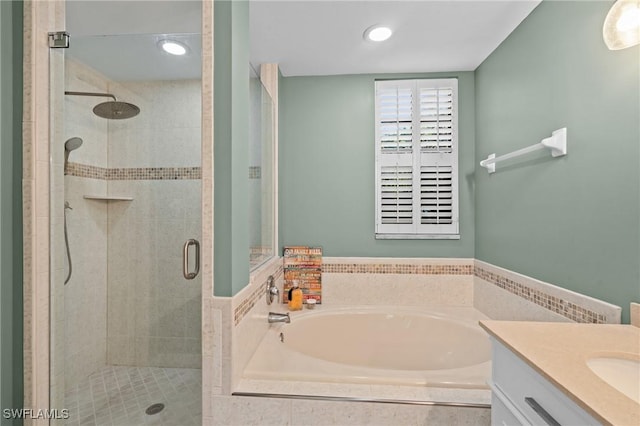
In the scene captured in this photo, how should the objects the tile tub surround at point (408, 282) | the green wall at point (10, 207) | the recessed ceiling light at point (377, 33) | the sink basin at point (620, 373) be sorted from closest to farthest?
1. the sink basin at point (620, 373)
2. the green wall at point (10, 207)
3. the recessed ceiling light at point (377, 33)
4. the tile tub surround at point (408, 282)

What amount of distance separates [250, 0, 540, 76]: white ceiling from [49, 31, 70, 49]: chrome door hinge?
866 mm

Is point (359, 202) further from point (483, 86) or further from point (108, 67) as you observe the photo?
point (108, 67)

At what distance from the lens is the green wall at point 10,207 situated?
1091 millimetres

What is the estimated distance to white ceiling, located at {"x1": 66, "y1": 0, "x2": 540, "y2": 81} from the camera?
1333 millimetres

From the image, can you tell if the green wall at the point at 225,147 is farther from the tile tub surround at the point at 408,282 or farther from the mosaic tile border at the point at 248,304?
the tile tub surround at the point at 408,282

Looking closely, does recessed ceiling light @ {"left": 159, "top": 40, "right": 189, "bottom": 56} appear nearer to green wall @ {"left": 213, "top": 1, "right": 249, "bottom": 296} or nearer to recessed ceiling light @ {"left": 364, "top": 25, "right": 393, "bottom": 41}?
green wall @ {"left": 213, "top": 1, "right": 249, "bottom": 296}

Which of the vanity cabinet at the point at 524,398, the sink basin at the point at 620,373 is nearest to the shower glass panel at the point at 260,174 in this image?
the vanity cabinet at the point at 524,398


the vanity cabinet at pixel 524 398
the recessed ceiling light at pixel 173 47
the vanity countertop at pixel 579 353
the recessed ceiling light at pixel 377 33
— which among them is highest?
the recessed ceiling light at pixel 377 33

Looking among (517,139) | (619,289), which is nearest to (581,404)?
(619,289)

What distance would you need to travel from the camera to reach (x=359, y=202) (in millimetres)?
2471

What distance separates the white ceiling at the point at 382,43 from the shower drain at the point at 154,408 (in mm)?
1973

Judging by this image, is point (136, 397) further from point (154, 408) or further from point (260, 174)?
point (260, 174)

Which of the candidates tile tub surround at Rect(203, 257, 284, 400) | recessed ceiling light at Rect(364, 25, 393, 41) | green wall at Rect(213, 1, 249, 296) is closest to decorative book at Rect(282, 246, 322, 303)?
tile tub surround at Rect(203, 257, 284, 400)

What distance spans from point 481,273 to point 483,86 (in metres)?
1.36
